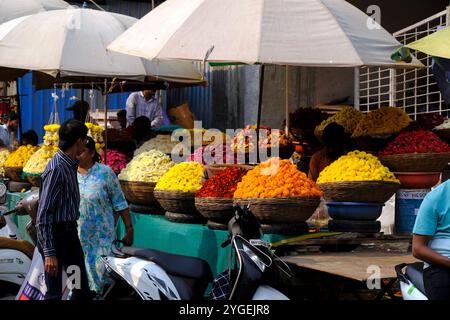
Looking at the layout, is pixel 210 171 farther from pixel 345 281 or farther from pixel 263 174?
pixel 345 281

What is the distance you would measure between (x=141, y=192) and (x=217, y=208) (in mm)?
1490

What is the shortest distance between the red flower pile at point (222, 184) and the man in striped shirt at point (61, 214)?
4.26 feet

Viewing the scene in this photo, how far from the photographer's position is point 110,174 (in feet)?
19.1

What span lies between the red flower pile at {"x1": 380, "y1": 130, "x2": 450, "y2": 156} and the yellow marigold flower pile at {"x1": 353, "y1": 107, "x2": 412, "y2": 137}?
0.63 ft

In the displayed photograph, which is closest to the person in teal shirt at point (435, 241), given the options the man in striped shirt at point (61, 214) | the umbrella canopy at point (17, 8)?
the man in striped shirt at point (61, 214)

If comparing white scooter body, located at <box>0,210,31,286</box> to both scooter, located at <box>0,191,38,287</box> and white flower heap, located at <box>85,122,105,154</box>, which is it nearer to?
scooter, located at <box>0,191,38,287</box>

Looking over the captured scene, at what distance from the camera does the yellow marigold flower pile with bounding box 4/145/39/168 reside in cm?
961

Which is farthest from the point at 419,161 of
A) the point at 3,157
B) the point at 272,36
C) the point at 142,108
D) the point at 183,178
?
the point at 142,108

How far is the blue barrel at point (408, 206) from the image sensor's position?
5.96m

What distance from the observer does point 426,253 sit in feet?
12.3

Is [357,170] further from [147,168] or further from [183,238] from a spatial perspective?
[147,168]

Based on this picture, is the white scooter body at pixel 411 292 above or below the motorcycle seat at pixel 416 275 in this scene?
below

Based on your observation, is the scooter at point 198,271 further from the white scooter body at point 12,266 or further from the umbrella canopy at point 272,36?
the umbrella canopy at point 272,36
